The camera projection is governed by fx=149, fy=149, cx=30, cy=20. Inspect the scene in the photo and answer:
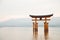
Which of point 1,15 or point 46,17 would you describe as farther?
point 1,15

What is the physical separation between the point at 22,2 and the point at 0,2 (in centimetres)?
73

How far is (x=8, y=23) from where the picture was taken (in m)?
4.85

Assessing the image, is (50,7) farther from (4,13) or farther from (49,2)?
(4,13)

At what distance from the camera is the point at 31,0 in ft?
15.7

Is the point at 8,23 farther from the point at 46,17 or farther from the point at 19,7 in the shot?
the point at 46,17

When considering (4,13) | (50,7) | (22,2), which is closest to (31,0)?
(22,2)

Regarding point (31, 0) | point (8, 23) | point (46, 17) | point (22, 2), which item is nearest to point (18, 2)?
point (22, 2)

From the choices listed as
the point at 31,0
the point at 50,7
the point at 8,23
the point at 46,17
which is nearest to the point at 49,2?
the point at 50,7

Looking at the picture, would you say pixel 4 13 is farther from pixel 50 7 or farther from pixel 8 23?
pixel 50 7

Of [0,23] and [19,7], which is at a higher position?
[19,7]

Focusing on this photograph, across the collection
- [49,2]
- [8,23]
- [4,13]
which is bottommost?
[8,23]

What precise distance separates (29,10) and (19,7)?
1.15ft

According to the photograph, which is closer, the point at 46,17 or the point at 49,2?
the point at 46,17

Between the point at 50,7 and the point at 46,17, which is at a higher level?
the point at 50,7
